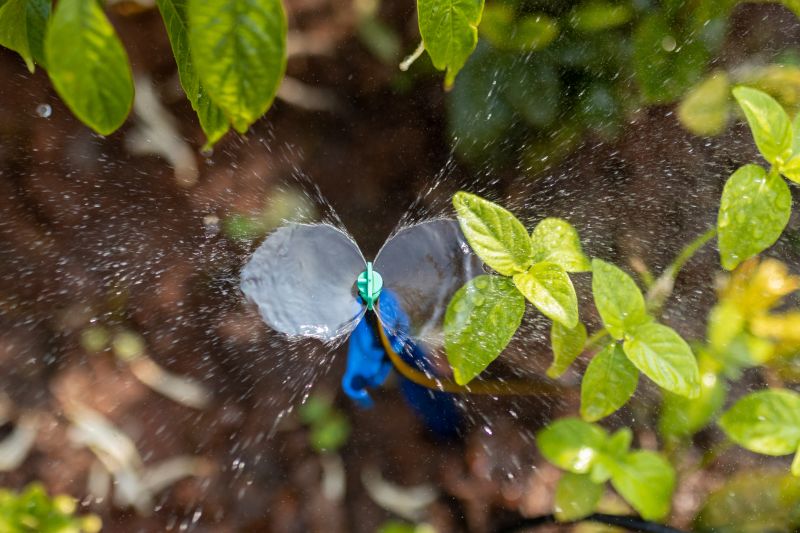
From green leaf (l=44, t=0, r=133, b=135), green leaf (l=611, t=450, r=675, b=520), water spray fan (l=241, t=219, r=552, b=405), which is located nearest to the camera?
green leaf (l=44, t=0, r=133, b=135)

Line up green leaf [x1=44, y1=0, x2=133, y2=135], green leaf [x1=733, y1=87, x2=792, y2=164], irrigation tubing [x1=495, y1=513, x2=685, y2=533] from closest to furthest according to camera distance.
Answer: green leaf [x1=44, y1=0, x2=133, y2=135] → green leaf [x1=733, y1=87, x2=792, y2=164] → irrigation tubing [x1=495, y1=513, x2=685, y2=533]

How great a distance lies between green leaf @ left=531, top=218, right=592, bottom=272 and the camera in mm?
772

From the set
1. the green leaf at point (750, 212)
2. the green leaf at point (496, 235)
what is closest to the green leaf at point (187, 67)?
the green leaf at point (496, 235)

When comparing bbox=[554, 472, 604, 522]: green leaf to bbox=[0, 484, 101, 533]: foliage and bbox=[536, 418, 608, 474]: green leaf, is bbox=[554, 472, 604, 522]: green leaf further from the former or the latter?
bbox=[0, 484, 101, 533]: foliage

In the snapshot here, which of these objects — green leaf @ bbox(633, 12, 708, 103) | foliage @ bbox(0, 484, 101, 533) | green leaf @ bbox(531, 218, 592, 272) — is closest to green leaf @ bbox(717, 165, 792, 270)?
green leaf @ bbox(531, 218, 592, 272)

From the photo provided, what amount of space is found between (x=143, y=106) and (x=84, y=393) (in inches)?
22.0

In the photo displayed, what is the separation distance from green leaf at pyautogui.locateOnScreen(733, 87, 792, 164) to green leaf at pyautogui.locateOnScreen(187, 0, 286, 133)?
1.82ft

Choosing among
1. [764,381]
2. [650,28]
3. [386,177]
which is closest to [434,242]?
[386,177]

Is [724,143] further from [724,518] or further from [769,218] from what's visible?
[724,518]

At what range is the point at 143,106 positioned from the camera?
1204 millimetres

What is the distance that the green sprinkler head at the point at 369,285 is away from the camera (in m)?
1.16

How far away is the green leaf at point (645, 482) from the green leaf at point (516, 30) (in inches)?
29.6

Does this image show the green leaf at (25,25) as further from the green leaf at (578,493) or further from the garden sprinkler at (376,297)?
the green leaf at (578,493)

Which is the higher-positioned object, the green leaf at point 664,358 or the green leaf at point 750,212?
the green leaf at point 750,212
